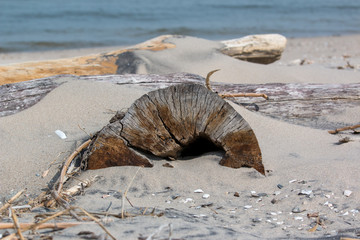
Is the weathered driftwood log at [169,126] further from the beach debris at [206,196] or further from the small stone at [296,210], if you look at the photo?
the small stone at [296,210]

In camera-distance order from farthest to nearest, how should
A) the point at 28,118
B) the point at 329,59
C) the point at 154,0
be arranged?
the point at 154,0 → the point at 329,59 → the point at 28,118

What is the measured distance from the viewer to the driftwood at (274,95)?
158 inches

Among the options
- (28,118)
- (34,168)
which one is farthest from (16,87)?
(34,168)

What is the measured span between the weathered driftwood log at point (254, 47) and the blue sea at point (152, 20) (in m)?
5.85

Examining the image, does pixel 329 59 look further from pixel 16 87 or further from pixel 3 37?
pixel 3 37

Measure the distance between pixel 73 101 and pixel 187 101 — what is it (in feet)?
4.75

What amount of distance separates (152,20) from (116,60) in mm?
10273

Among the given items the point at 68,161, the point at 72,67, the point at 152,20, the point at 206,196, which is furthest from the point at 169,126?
the point at 152,20

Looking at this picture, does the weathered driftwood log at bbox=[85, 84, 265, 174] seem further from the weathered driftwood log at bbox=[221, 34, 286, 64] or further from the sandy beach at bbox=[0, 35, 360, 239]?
the weathered driftwood log at bbox=[221, 34, 286, 64]

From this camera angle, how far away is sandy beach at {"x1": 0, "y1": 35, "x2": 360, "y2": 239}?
216 centimetres

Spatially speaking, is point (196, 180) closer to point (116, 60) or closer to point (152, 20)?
point (116, 60)

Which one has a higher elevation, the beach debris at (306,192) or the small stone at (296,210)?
the beach debris at (306,192)

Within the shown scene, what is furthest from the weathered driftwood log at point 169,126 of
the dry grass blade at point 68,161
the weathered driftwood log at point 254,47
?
the weathered driftwood log at point 254,47

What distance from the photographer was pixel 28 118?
3709mm
